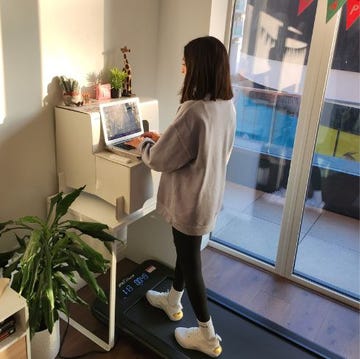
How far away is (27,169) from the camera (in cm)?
191

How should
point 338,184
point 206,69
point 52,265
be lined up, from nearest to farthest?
point 206,69
point 52,265
point 338,184

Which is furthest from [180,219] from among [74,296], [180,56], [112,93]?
[180,56]

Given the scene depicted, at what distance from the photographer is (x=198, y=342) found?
6.26 ft

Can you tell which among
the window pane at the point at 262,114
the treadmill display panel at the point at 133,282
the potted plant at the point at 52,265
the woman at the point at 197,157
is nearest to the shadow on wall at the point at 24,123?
the potted plant at the point at 52,265

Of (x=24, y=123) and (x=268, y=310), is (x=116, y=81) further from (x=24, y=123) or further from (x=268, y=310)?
(x=268, y=310)

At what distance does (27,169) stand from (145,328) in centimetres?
97

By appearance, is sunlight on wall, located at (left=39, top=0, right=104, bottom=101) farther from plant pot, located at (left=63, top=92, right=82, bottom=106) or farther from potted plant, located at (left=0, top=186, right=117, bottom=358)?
potted plant, located at (left=0, top=186, right=117, bottom=358)

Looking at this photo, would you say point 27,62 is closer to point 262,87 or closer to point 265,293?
point 262,87

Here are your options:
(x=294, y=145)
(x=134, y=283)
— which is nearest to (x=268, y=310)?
(x=134, y=283)

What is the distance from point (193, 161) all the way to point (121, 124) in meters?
0.54

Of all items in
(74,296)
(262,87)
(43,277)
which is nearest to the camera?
(43,277)

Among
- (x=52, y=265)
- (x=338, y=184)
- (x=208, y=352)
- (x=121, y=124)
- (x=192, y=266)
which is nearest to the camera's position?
(x=52, y=265)

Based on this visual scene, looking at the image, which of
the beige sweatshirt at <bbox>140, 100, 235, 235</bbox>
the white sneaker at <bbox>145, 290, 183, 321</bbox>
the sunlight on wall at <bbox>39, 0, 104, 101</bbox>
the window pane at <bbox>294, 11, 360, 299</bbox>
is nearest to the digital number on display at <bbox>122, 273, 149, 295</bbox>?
the white sneaker at <bbox>145, 290, 183, 321</bbox>

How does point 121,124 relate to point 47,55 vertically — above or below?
below
